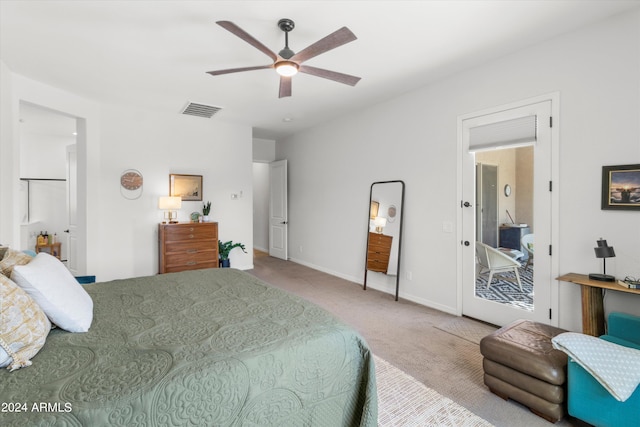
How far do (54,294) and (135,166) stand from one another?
389 centimetres

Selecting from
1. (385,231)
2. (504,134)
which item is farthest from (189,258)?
(504,134)

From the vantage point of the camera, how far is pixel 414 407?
6.55ft

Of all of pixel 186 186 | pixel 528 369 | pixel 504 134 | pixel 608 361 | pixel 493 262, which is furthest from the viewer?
pixel 186 186

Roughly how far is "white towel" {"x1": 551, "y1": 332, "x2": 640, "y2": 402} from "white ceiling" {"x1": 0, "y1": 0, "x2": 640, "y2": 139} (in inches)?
94.7

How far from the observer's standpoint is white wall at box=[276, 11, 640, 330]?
2.46 meters

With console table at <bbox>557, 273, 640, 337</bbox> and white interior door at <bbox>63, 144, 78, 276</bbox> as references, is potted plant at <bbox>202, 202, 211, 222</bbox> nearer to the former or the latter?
white interior door at <bbox>63, 144, 78, 276</bbox>

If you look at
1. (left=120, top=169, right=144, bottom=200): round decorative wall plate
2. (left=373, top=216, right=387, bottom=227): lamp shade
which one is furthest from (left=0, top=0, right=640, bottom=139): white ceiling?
(left=373, top=216, right=387, bottom=227): lamp shade

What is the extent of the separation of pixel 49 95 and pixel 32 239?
3.44 meters

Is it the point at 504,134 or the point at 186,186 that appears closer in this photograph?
the point at 504,134

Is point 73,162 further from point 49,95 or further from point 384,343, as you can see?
point 384,343

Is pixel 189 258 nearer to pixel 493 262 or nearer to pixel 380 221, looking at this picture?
pixel 380 221

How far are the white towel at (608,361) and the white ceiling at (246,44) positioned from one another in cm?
241

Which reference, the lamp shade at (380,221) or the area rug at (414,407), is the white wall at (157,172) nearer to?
the lamp shade at (380,221)

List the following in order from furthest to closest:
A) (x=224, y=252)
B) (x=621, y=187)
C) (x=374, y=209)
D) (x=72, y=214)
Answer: (x=224, y=252)
(x=72, y=214)
(x=374, y=209)
(x=621, y=187)
